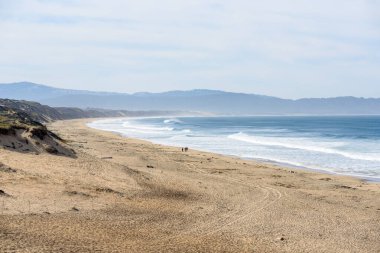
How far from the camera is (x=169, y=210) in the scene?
67.8ft

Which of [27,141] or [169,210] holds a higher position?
[27,141]

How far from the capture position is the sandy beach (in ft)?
50.5

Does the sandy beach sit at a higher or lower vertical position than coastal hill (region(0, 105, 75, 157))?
lower

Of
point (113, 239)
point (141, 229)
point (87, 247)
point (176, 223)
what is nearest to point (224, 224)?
point (176, 223)

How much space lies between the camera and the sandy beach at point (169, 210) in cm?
1538

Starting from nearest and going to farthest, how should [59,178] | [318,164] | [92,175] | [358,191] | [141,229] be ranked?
[141,229], [59,178], [92,175], [358,191], [318,164]

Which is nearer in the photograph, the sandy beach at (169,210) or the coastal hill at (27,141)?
the sandy beach at (169,210)

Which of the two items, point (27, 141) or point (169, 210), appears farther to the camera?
point (27, 141)

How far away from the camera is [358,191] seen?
29.3 m

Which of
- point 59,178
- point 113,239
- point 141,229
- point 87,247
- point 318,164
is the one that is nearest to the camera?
point 87,247

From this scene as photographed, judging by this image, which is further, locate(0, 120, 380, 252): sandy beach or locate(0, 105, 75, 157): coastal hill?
locate(0, 105, 75, 157): coastal hill

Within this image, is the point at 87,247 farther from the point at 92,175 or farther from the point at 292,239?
the point at 92,175

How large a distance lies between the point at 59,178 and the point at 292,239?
1205 centimetres

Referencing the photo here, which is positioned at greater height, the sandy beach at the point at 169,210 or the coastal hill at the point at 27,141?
the coastal hill at the point at 27,141
